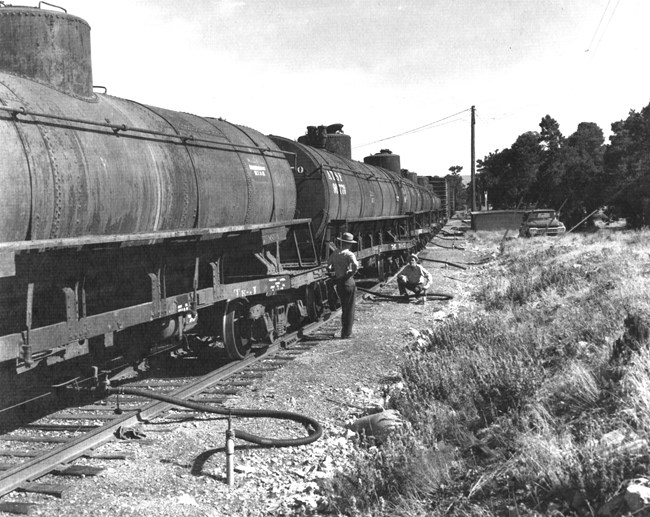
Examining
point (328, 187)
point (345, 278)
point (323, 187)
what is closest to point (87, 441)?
point (345, 278)

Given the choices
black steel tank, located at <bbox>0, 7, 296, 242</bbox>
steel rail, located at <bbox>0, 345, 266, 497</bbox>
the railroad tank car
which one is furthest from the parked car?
steel rail, located at <bbox>0, 345, 266, 497</bbox>

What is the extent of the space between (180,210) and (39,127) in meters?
2.23

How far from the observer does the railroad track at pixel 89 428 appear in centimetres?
505

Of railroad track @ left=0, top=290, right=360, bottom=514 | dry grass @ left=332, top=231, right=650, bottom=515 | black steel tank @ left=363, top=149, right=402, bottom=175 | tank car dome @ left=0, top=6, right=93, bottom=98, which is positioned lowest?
railroad track @ left=0, top=290, right=360, bottom=514

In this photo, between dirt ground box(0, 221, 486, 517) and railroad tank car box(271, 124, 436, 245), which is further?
railroad tank car box(271, 124, 436, 245)

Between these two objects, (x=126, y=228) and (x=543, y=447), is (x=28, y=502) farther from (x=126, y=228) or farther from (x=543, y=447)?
(x=543, y=447)

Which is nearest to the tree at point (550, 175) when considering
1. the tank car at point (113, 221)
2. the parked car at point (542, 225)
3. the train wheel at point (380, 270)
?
the parked car at point (542, 225)

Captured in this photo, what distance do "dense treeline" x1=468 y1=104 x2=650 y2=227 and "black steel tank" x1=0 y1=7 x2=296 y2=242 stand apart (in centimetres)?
3315

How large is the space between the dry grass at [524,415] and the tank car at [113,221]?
2.95 meters

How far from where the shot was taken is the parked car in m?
34.2

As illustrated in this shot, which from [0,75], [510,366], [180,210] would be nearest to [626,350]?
[510,366]

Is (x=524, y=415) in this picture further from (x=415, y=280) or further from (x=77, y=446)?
(x=415, y=280)

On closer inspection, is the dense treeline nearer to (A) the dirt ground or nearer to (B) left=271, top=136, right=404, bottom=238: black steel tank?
(B) left=271, top=136, right=404, bottom=238: black steel tank

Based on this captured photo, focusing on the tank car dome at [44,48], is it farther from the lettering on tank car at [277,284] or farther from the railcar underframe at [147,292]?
the lettering on tank car at [277,284]
